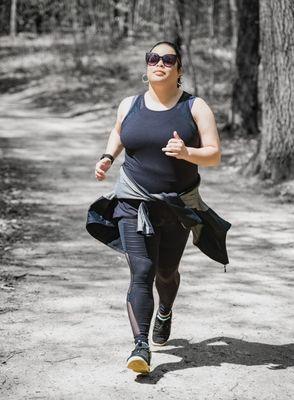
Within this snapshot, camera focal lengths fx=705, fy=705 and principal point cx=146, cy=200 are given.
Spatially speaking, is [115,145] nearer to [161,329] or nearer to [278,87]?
[161,329]

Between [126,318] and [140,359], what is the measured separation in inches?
56.3

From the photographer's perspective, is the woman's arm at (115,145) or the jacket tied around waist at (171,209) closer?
the jacket tied around waist at (171,209)

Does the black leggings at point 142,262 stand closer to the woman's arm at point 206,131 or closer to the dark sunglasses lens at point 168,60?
the woman's arm at point 206,131

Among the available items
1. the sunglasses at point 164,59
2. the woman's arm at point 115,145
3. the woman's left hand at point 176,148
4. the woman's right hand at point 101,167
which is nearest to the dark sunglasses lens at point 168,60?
the sunglasses at point 164,59

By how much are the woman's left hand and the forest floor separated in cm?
136

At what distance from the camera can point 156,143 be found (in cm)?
412

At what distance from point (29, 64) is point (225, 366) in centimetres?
2905

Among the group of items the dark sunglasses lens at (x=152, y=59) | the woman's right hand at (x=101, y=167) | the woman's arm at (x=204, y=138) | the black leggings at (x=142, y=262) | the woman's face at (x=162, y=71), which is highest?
the dark sunglasses lens at (x=152, y=59)

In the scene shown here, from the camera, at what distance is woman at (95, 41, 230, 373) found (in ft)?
13.5

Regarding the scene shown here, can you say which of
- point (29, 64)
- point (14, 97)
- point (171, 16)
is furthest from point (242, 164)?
point (29, 64)

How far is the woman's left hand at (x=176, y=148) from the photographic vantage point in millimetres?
3867

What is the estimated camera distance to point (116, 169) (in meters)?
13.0

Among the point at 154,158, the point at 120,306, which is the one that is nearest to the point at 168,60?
the point at 154,158

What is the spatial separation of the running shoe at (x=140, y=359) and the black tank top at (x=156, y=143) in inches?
31.6
